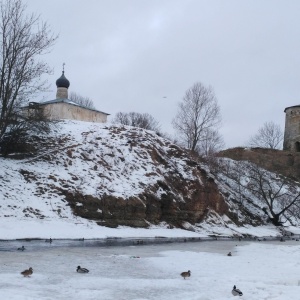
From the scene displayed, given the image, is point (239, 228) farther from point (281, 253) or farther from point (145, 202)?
point (281, 253)

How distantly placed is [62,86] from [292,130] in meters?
34.3

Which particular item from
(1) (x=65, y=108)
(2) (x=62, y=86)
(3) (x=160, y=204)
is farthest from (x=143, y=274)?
(2) (x=62, y=86)

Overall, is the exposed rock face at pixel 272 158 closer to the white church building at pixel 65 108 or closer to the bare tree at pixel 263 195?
Answer: the bare tree at pixel 263 195

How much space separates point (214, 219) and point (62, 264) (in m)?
18.4

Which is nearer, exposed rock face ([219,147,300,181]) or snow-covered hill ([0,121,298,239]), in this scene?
snow-covered hill ([0,121,298,239])

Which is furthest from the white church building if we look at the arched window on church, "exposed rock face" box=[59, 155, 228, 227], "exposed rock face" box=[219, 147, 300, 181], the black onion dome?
the arched window on church

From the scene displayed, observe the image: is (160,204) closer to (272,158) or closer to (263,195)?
(263,195)

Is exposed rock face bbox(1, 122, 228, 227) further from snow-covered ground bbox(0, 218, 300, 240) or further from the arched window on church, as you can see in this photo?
the arched window on church

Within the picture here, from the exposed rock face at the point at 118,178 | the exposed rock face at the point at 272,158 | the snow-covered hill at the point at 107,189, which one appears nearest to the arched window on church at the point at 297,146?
the exposed rock face at the point at 272,158

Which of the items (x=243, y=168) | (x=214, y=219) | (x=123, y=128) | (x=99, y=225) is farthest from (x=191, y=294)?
(x=243, y=168)

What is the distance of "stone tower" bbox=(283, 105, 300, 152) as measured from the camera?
6469 centimetres

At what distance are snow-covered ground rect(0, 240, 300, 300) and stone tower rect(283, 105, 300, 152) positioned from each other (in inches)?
1942

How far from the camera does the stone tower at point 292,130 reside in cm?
6469

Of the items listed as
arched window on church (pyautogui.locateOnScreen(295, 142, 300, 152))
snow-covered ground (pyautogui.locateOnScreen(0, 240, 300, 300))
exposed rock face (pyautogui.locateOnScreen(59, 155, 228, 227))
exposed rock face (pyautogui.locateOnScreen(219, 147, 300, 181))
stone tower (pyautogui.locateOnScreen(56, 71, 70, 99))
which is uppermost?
stone tower (pyautogui.locateOnScreen(56, 71, 70, 99))
